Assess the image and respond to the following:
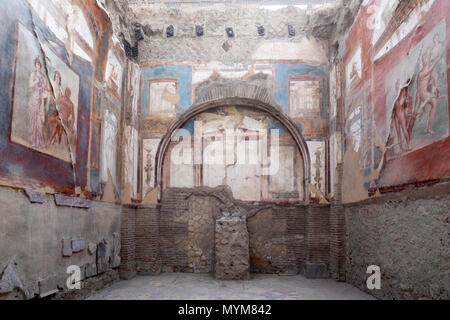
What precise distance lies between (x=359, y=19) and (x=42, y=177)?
17.2ft

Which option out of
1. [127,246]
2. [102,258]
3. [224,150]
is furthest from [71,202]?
[224,150]

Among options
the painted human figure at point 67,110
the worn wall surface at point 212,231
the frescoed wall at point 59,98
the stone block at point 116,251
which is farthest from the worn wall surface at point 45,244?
the worn wall surface at point 212,231

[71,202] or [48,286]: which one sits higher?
[71,202]

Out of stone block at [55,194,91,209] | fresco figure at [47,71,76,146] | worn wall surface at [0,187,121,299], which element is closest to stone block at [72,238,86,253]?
worn wall surface at [0,187,121,299]

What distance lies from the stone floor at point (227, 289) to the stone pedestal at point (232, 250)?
24cm

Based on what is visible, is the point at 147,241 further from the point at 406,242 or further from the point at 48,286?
the point at 406,242

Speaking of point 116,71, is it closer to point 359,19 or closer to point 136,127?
point 136,127

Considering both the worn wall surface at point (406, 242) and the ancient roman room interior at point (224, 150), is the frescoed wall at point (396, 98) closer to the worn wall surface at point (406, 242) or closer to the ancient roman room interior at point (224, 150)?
the ancient roman room interior at point (224, 150)

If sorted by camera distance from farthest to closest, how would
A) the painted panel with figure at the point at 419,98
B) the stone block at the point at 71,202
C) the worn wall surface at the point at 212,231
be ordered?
the worn wall surface at the point at 212,231, the stone block at the point at 71,202, the painted panel with figure at the point at 419,98

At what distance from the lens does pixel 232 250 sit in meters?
7.08

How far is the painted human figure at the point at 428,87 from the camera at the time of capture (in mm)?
3883

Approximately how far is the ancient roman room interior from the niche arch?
4 centimetres

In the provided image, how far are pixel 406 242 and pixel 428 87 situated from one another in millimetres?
1781

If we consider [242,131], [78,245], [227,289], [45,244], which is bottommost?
[227,289]
